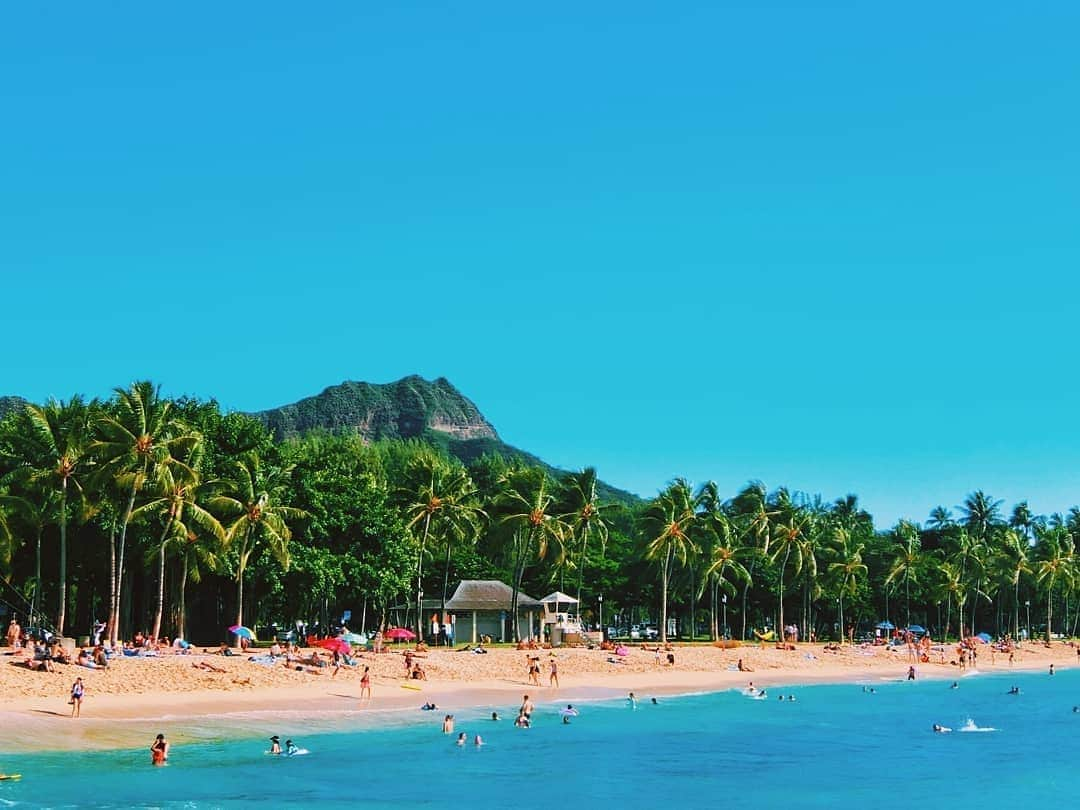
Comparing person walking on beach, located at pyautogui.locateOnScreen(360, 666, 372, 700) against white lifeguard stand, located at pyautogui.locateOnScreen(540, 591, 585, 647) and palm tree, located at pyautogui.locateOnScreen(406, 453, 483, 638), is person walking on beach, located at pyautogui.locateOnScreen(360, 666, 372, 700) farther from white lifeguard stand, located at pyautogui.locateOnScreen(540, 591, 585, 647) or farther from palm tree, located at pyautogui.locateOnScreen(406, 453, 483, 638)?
white lifeguard stand, located at pyautogui.locateOnScreen(540, 591, 585, 647)

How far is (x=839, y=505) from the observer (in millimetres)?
136625

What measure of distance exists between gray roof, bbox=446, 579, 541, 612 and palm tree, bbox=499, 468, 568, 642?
3.25 ft

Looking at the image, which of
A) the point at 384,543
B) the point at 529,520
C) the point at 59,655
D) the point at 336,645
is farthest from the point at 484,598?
the point at 59,655

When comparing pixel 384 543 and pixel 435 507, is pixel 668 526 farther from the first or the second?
pixel 384 543

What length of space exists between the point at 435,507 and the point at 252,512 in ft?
77.4

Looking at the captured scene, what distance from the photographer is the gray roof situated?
8319 centimetres

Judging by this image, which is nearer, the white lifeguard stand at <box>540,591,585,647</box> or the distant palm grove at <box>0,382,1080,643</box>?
the distant palm grove at <box>0,382,1080,643</box>

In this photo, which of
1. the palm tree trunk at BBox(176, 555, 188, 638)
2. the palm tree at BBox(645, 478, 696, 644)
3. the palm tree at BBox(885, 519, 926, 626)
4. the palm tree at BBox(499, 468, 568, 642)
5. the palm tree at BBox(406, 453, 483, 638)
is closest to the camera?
the palm tree trunk at BBox(176, 555, 188, 638)

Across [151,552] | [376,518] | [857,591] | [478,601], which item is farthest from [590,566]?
[151,552]

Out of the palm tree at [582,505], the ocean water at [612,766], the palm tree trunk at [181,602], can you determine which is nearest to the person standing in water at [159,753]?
the ocean water at [612,766]

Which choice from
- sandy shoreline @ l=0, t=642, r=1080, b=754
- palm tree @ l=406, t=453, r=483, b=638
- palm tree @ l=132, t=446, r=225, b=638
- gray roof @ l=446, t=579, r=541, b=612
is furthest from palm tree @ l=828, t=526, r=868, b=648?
palm tree @ l=132, t=446, r=225, b=638

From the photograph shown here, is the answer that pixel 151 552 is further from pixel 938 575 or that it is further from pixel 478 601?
pixel 938 575

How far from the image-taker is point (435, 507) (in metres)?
81.0

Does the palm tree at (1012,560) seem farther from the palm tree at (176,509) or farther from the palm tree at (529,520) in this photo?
the palm tree at (176,509)
